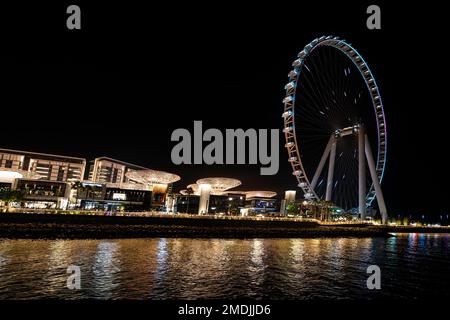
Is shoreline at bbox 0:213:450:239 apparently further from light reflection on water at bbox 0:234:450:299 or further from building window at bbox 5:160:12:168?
building window at bbox 5:160:12:168

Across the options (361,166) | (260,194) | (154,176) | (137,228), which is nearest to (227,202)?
(260,194)

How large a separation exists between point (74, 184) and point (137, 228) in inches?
1839

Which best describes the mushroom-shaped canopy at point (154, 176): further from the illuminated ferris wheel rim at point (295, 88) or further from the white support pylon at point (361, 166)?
the white support pylon at point (361, 166)

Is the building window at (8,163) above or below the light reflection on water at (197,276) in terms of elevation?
above

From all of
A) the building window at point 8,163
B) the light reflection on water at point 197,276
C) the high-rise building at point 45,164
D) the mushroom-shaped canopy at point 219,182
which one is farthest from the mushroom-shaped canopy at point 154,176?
the light reflection on water at point 197,276

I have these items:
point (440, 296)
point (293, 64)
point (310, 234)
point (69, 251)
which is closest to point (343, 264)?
point (440, 296)

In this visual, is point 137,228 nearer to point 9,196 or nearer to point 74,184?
point 9,196

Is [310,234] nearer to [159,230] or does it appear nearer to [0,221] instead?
[159,230]

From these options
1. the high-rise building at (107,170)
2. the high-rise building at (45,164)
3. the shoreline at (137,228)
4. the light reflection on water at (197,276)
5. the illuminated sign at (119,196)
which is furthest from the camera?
the high-rise building at (107,170)

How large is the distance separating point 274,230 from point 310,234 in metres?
5.81

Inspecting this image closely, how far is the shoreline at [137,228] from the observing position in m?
29.5

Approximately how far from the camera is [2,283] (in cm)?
1191

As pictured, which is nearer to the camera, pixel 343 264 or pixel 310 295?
pixel 310 295

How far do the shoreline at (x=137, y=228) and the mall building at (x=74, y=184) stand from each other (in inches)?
1045
